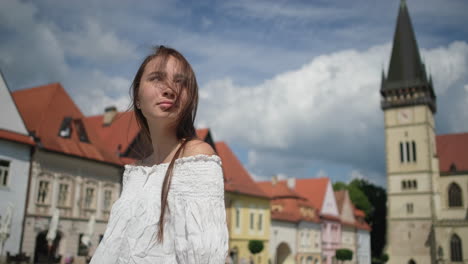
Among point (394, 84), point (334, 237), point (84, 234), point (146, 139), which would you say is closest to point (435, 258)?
point (334, 237)

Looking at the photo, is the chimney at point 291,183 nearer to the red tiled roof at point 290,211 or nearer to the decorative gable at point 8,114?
the red tiled roof at point 290,211

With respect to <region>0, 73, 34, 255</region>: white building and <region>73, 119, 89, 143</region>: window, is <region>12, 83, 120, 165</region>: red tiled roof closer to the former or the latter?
<region>73, 119, 89, 143</region>: window

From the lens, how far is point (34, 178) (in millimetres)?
23609

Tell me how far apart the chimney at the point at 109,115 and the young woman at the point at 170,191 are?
32848 millimetres

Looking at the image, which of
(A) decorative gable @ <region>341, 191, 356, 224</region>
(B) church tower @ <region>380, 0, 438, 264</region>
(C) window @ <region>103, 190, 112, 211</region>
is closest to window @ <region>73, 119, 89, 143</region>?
(C) window @ <region>103, 190, 112, 211</region>

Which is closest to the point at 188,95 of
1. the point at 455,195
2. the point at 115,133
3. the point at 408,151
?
the point at 115,133

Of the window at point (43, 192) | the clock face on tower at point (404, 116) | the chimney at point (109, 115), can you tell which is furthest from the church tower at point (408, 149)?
the window at point (43, 192)

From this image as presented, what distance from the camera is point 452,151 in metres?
67.2

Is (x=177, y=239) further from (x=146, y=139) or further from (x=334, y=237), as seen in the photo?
(x=334, y=237)

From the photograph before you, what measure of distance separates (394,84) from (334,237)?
29.7m

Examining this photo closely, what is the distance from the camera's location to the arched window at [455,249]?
57750mm

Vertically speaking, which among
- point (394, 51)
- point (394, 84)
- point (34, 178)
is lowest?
point (34, 178)

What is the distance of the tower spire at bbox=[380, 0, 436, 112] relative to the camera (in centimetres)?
6869

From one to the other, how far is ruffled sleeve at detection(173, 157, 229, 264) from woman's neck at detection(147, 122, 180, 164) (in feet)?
0.79
